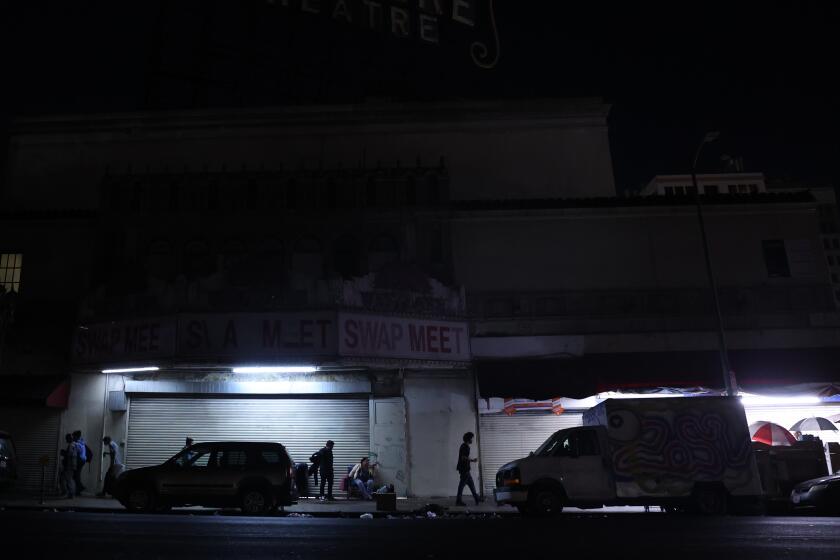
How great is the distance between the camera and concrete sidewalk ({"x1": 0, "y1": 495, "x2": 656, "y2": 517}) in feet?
51.9

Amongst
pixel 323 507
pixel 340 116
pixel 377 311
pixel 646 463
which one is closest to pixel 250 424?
pixel 323 507

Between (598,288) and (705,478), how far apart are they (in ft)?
24.3

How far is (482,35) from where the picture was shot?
27.2 m

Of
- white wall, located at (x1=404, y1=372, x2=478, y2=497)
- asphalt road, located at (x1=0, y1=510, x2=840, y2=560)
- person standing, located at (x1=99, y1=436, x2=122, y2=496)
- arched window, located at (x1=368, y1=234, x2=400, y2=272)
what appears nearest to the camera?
asphalt road, located at (x1=0, y1=510, x2=840, y2=560)

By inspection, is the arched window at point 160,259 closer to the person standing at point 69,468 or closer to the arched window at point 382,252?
the person standing at point 69,468

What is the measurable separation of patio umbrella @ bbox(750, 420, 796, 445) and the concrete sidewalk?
15.3ft

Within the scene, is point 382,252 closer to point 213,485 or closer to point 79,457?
point 213,485

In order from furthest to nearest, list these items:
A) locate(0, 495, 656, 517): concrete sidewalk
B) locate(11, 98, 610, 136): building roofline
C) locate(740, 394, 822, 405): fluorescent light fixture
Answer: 1. locate(11, 98, 610, 136): building roofline
2. locate(740, 394, 822, 405): fluorescent light fixture
3. locate(0, 495, 656, 517): concrete sidewalk

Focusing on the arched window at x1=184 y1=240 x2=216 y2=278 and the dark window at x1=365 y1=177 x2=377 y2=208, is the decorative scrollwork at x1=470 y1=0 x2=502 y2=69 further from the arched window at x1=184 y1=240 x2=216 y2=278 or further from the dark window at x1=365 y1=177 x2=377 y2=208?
the arched window at x1=184 y1=240 x2=216 y2=278

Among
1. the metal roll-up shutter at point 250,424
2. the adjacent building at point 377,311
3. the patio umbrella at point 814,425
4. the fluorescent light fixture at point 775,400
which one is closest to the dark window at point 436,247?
the adjacent building at point 377,311

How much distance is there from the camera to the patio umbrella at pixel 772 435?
18453 millimetres

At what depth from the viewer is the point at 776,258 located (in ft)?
70.7

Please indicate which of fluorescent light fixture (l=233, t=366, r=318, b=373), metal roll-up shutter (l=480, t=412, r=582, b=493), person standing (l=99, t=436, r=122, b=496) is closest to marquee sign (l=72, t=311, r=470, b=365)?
fluorescent light fixture (l=233, t=366, r=318, b=373)

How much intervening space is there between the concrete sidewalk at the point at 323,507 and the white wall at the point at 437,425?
937 millimetres
